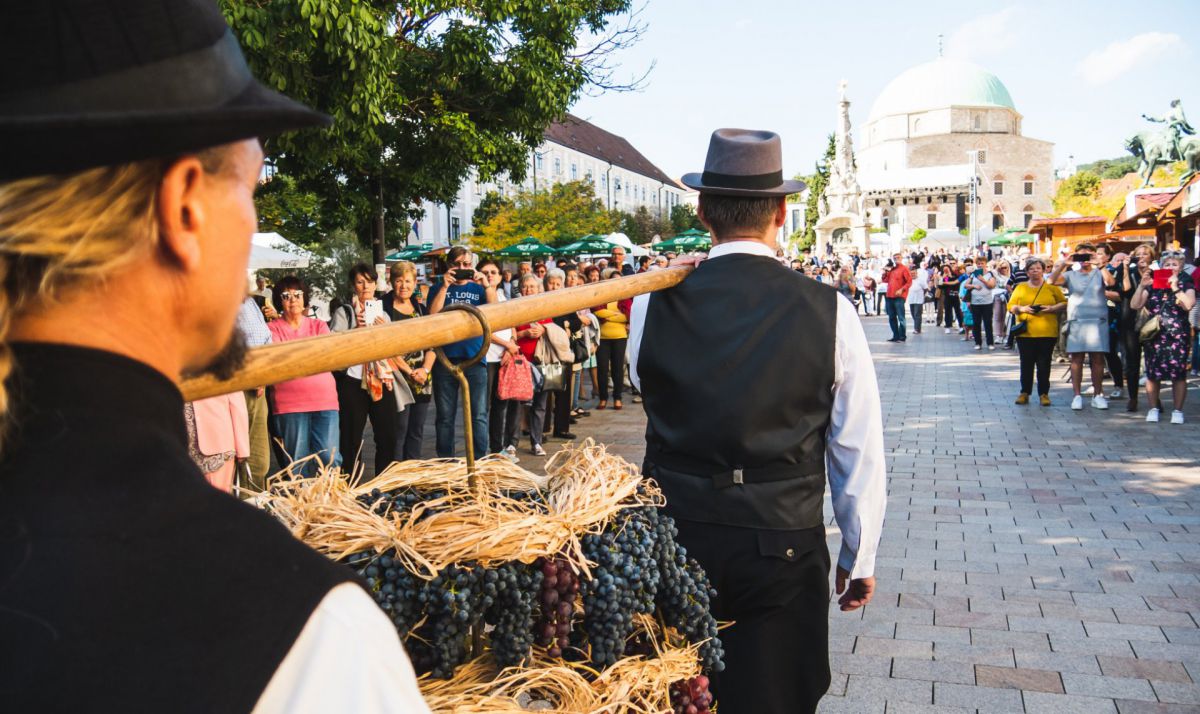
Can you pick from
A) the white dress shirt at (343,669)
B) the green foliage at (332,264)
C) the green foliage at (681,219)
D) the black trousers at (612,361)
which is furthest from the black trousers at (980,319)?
the green foliage at (681,219)

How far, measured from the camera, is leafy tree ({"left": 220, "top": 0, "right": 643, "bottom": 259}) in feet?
29.8

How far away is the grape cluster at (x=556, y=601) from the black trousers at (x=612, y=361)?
35.7ft

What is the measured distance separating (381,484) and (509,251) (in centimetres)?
2646

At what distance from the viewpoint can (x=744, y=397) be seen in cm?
261

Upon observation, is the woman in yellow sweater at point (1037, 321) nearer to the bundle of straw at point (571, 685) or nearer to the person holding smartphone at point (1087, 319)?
the person holding smartphone at point (1087, 319)

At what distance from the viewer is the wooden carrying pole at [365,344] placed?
1.29 meters

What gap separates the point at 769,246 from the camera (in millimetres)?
2955

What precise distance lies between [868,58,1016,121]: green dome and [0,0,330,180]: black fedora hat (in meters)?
119

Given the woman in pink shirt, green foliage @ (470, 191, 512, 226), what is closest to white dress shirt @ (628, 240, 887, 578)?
the woman in pink shirt

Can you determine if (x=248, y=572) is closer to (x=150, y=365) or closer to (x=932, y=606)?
(x=150, y=365)

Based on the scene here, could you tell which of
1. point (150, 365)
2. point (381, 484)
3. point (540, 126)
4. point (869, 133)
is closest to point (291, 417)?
point (381, 484)

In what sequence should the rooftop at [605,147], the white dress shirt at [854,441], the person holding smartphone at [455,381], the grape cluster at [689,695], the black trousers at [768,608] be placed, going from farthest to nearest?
1. the rooftop at [605,147]
2. the person holding smartphone at [455,381]
3. the white dress shirt at [854,441]
4. the black trousers at [768,608]
5. the grape cluster at [689,695]

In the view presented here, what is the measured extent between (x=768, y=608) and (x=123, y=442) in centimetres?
210

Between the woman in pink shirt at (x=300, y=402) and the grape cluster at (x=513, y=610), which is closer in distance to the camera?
the grape cluster at (x=513, y=610)
